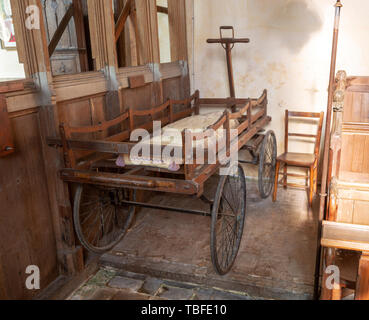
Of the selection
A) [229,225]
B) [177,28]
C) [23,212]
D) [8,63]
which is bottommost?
[229,225]

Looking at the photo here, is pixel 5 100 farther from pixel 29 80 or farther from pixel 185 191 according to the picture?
pixel 185 191

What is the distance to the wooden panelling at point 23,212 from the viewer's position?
112 inches

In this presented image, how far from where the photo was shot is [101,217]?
3.90 metres

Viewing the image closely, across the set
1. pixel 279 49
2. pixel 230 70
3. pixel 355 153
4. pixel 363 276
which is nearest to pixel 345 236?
pixel 363 276

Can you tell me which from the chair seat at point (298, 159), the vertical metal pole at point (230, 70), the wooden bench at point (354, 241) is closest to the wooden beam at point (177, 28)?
the vertical metal pole at point (230, 70)

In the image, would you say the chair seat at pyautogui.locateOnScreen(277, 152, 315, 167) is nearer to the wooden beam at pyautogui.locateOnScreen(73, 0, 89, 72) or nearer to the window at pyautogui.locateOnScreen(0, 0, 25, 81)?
the wooden beam at pyautogui.locateOnScreen(73, 0, 89, 72)

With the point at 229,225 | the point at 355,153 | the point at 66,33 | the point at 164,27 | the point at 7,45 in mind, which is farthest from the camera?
Result: the point at 164,27

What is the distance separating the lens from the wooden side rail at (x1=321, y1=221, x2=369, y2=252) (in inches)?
86.1

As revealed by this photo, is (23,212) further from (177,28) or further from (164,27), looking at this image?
(164,27)

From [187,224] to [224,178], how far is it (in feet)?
4.53

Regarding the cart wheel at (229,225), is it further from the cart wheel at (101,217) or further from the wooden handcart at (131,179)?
the cart wheel at (101,217)

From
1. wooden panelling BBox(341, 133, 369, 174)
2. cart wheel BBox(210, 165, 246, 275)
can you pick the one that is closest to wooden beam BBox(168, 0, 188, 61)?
cart wheel BBox(210, 165, 246, 275)

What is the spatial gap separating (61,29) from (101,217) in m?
3.01

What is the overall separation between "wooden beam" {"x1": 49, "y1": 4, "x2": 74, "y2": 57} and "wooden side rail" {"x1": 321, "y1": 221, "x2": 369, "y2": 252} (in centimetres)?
433
